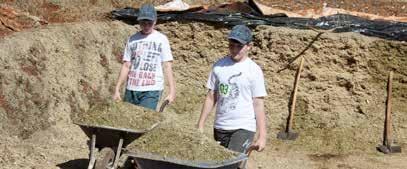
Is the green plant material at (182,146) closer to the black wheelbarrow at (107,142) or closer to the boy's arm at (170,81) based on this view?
the black wheelbarrow at (107,142)

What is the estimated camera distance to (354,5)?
1600cm

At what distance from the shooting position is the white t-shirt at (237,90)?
5.84 meters

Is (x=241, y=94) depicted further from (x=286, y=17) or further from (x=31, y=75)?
(x=286, y=17)

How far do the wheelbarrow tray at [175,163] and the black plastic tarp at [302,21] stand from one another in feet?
21.6

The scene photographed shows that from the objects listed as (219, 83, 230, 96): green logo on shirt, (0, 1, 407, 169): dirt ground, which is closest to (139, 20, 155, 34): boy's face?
(219, 83, 230, 96): green logo on shirt

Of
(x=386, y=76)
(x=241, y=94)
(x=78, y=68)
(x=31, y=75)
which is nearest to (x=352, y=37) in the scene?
(x=386, y=76)

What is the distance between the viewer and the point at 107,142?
23.1 feet

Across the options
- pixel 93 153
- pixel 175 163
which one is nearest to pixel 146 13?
pixel 93 153

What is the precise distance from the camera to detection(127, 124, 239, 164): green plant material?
18.3ft

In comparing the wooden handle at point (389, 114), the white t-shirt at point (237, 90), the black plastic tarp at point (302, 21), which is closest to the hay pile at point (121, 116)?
the white t-shirt at point (237, 90)

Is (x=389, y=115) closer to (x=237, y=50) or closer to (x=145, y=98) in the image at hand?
(x=145, y=98)

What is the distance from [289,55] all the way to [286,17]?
94 centimetres

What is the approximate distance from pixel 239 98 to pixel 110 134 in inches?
64.8

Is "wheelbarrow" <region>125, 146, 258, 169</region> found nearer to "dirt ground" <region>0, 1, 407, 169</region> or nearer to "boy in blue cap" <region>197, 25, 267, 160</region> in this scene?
"boy in blue cap" <region>197, 25, 267, 160</region>
